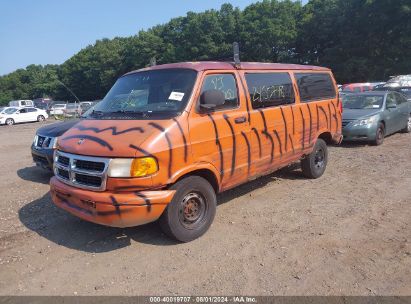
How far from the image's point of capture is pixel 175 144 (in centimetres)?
420

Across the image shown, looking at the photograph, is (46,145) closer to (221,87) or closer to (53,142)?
(53,142)

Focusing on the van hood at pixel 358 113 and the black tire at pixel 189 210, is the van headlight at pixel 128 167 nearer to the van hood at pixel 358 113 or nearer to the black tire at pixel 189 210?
the black tire at pixel 189 210

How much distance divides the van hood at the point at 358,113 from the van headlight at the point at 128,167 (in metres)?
8.04

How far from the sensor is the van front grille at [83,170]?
4008 millimetres

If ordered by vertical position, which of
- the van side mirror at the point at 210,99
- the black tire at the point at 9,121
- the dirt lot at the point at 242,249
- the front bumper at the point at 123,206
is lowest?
the black tire at the point at 9,121

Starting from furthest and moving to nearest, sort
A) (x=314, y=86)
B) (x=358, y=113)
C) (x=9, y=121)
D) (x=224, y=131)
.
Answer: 1. (x=9, y=121)
2. (x=358, y=113)
3. (x=314, y=86)
4. (x=224, y=131)

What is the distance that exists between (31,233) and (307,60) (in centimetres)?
5742

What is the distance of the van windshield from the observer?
14.8 ft

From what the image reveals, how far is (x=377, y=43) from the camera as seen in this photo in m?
46.7

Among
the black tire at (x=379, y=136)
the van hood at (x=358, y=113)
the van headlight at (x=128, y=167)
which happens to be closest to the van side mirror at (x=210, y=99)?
the van headlight at (x=128, y=167)

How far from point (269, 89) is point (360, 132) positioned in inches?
220

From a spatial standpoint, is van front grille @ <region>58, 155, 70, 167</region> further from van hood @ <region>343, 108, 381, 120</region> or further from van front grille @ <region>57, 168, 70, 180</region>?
van hood @ <region>343, 108, 381, 120</region>

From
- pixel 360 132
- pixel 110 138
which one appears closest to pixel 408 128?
pixel 360 132

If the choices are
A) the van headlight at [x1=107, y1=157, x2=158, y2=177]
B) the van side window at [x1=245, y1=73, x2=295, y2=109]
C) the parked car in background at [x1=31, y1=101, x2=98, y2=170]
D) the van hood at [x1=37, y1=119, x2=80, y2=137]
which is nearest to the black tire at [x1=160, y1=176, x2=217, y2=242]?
the van headlight at [x1=107, y1=157, x2=158, y2=177]
